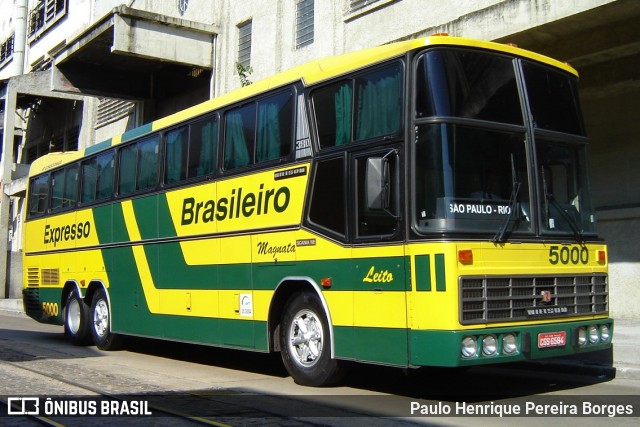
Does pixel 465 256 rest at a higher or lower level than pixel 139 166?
lower

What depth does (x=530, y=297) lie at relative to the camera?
7.21m

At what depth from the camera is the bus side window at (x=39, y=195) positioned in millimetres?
15703

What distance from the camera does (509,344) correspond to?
274 inches

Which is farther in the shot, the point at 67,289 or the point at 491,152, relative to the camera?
the point at 67,289

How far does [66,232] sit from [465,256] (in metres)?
9.92

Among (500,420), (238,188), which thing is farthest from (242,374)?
(500,420)

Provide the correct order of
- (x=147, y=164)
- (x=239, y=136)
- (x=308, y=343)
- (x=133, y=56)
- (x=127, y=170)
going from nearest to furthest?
(x=308, y=343)
(x=239, y=136)
(x=147, y=164)
(x=127, y=170)
(x=133, y=56)

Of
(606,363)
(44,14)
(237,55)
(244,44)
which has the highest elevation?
(44,14)

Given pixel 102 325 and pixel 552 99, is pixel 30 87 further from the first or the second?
pixel 552 99

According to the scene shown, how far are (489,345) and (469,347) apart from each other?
249 mm

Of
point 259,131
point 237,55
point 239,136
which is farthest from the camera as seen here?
point 237,55

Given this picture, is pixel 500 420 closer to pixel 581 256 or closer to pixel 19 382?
pixel 581 256

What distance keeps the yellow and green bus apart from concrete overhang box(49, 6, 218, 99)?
1108 cm

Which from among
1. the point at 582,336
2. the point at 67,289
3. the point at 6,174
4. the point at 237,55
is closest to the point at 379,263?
the point at 582,336
